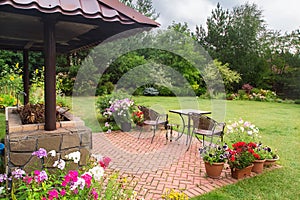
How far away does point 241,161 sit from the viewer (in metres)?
3.18

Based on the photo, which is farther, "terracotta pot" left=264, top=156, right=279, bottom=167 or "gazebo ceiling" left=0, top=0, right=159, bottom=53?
"terracotta pot" left=264, top=156, right=279, bottom=167

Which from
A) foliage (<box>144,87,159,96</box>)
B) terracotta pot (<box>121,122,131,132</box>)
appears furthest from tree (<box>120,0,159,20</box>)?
terracotta pot (<box>121,122,131,132</box>)

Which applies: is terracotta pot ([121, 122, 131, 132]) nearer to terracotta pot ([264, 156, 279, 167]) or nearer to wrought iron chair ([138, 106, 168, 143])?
wrought iron chair ([138, 106, 168, 143])

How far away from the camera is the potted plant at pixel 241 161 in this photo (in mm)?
3174

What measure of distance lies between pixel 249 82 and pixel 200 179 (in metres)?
15.4

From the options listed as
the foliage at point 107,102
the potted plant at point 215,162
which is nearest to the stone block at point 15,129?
the potted plant at point 215,162

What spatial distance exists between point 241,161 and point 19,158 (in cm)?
252

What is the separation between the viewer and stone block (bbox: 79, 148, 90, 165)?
2428mm

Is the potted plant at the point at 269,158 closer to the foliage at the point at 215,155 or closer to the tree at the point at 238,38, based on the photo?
the foliage at the point at 215,155

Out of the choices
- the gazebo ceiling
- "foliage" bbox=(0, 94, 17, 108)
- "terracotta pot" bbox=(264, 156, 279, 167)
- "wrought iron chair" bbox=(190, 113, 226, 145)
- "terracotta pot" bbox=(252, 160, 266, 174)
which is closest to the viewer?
the gazebo ceiling

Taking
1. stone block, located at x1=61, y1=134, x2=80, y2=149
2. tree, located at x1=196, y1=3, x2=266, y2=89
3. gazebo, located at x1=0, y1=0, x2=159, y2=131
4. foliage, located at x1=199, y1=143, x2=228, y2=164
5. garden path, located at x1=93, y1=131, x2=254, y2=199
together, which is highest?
tree, located at x1=196, y1=3, x2=266, y2=89

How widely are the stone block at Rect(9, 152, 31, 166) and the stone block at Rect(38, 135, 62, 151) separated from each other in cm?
14

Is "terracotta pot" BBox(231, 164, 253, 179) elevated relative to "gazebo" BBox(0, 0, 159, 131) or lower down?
lower down

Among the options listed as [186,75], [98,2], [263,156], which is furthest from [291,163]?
[186,75]
